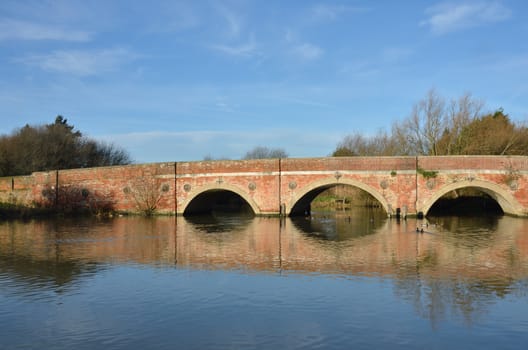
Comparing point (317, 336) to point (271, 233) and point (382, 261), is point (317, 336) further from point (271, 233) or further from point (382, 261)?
point (271, 233)

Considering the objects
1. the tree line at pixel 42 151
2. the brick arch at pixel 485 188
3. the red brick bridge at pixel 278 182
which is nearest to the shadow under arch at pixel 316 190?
the red brick bridge at pixel 278 182

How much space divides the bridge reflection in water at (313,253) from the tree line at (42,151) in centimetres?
2266

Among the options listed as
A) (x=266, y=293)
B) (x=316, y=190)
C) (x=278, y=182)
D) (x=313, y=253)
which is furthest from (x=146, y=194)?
(x=266, y=293)

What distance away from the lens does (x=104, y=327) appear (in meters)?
8.19

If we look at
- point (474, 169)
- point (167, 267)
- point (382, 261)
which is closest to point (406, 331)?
point (382, 261)

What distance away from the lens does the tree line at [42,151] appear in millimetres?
45156

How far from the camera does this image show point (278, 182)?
96.8 feet

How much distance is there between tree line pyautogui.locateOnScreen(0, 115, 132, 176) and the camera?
45.2 m

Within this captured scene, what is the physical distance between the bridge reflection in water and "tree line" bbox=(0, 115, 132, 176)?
22.7m

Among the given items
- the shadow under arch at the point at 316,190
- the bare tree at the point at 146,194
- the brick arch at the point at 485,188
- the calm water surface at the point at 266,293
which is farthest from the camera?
the bare tree at the point at 146,194

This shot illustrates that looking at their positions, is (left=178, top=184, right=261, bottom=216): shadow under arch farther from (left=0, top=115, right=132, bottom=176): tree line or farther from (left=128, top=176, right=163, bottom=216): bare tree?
(left=0, top=115, right=132, bottom=176): tree line

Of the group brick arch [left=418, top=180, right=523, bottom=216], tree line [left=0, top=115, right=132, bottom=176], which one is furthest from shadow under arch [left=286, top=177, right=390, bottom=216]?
tree line [left=0, top=115, right=132, bottom=176]

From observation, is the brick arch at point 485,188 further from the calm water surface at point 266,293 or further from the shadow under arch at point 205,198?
the shadow under arch at point 205,198

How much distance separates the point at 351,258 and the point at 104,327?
8178 millimetres
